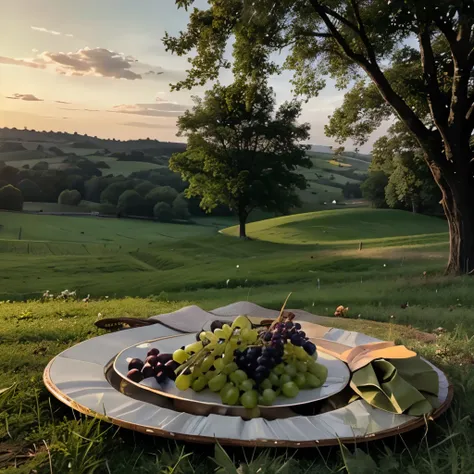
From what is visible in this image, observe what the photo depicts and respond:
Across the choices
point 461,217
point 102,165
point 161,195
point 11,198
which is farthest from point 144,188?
point 461,217

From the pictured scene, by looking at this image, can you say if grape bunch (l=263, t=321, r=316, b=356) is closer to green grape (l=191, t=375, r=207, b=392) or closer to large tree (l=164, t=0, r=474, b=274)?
green grape (l=191, t=375, r=207, b=392)

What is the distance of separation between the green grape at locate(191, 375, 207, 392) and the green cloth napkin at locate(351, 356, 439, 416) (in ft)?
2.79

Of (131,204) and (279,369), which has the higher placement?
(279,369)

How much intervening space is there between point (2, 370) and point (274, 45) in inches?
436

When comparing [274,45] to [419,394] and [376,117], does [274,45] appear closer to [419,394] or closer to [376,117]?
[376,117]

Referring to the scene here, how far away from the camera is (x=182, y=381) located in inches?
103

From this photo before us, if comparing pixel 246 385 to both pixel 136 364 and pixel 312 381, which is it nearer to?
pixel 312 381

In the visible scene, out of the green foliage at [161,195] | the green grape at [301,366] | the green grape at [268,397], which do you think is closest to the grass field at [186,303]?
the green grape at [268,397]

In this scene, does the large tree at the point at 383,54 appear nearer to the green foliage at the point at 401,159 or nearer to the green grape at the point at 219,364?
the green foliage at the point at 401,159

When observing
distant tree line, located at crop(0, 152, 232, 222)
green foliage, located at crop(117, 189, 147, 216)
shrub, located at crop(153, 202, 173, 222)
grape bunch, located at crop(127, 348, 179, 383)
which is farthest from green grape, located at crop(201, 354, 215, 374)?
green foliage, located at crop(117, 189, 147, 216)

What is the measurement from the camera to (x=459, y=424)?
8.84 ft

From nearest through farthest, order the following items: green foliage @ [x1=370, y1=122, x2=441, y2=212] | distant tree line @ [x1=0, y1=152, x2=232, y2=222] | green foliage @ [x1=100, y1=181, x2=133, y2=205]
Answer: green foliage @ [x1=370, y1=122, x2=441, y2=212], distant tree line @ [x1=0, y1=152, x2=232, y2=222], green foliage @ [x1=100, y1=181, x2=133, y2=205]

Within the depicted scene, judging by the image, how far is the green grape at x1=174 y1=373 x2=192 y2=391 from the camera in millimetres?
2613

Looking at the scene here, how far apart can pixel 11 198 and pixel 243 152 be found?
50.9ft
